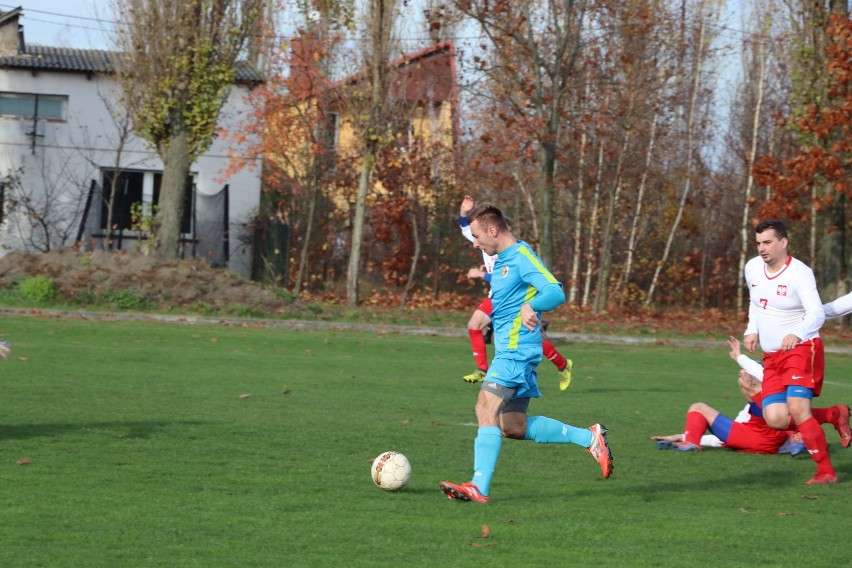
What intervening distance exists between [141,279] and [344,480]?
1912 centimetres

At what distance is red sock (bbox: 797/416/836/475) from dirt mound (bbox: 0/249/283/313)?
18378 mm

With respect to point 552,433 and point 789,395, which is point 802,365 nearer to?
point 789,395

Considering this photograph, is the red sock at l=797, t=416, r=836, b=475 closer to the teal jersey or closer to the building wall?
the teal jersey

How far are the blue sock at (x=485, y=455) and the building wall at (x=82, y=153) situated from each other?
30.3m

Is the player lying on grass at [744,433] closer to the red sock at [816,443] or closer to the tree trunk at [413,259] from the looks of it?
the red sock at [816,443]

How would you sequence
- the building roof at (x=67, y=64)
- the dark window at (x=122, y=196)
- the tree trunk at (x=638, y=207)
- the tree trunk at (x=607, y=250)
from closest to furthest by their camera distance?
the tree trunk at (x=607, y=250) < the tree trunk at (x=638, y=207) < the dark window at (x=122, y=196) < the building roof at (x=67, y=64)

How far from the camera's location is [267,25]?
35750 millimetres

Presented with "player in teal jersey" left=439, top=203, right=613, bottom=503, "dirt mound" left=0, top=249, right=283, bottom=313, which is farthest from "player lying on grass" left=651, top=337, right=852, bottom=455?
"dirt mound" left=0, top=249, right=283, bottom=313

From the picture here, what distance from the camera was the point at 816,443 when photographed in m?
8.85

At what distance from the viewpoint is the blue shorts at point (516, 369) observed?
732 centimetres

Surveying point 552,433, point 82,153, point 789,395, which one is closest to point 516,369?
point 552,433

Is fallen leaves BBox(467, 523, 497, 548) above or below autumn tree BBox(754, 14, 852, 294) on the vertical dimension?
below

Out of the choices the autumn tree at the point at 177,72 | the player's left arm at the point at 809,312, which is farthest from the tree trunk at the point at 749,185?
the player's left arm at the point at 809,312

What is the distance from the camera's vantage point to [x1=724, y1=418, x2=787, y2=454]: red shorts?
10.2 metres
